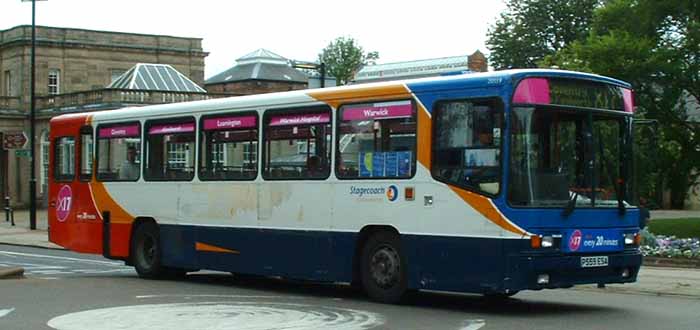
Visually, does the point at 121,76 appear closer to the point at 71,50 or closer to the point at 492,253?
the point at 71,50

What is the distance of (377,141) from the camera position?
53.2ft

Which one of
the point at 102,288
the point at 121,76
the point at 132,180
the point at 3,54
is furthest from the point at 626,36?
the point at 3,54

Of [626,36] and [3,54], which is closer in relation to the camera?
[626,36]

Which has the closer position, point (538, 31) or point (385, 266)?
point (385, 266)

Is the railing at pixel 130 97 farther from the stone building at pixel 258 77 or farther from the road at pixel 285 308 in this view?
the road at pixel 285 308

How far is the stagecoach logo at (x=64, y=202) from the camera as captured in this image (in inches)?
910

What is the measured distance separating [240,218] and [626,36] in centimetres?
1722

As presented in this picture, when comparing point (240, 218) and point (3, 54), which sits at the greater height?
point (3, 54)

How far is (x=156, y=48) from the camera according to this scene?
8088 centimetres

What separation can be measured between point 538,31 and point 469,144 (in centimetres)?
6764

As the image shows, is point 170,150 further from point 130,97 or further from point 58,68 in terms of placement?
point 58,68

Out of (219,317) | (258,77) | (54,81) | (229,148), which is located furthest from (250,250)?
(258,77)

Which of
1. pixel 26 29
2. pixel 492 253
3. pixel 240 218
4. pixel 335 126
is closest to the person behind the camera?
pixel 492 253

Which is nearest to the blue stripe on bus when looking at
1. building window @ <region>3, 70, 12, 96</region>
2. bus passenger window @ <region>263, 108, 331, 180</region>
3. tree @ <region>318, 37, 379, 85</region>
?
bus passenger window @ <region>263, 108, 331, 180</region>
